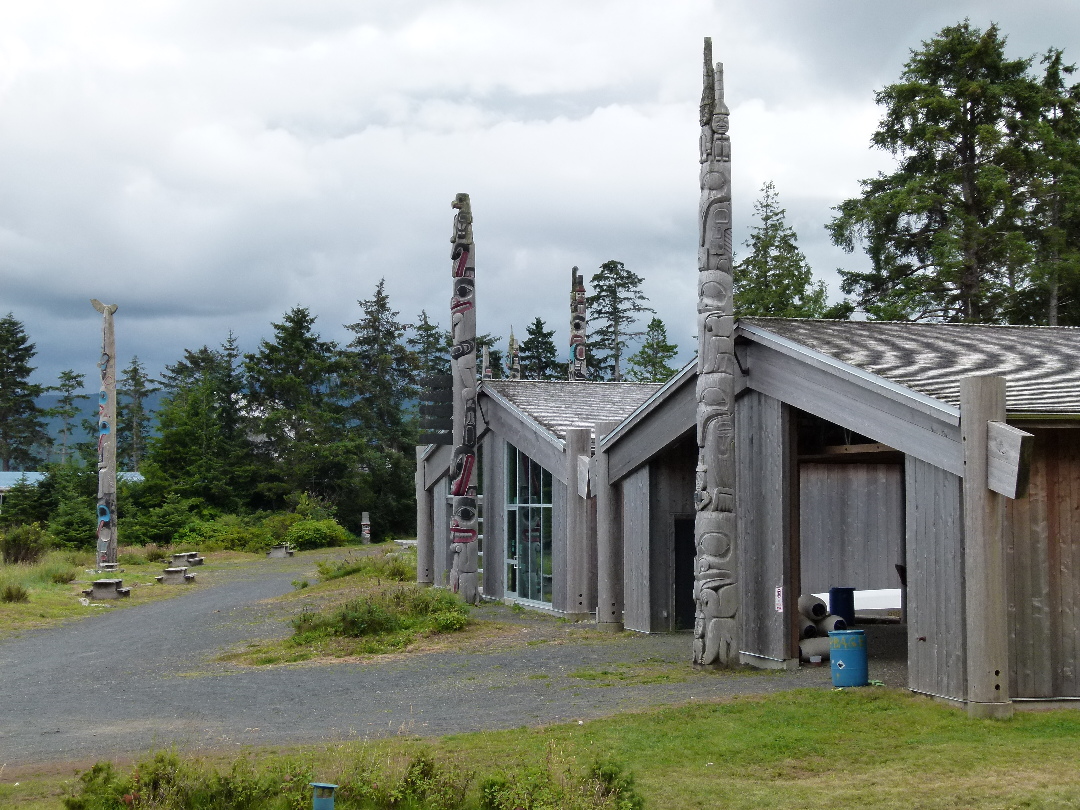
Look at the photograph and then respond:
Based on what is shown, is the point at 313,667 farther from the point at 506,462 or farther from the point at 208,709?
the point at 506,462

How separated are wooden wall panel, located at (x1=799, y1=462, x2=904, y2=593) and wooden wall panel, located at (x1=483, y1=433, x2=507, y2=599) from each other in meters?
6.93

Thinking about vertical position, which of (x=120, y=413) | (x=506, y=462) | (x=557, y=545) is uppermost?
(x=120, y=413)

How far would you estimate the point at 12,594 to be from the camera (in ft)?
80.6

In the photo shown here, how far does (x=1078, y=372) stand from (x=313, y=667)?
11308 millimetres

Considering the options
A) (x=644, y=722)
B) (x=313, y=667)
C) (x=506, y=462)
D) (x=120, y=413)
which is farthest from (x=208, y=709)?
(x=120, y=413)

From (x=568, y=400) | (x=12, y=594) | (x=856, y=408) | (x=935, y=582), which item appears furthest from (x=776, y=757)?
(x=12, y=594)

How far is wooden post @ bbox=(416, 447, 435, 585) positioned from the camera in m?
30.1

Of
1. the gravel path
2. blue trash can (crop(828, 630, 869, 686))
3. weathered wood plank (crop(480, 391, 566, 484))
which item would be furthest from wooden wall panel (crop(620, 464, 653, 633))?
blue trash can (crop(828, 630, 869, 686))

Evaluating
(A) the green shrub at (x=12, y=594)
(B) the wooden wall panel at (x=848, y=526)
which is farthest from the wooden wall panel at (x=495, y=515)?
(A) the green shrub at (x=12, y=594)

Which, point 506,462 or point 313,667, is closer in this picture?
point 313,667

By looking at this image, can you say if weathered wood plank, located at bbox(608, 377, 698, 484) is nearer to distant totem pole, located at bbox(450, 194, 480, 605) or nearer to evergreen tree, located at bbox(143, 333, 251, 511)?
distant totem pole, located at bbox(450, 194, 480, 605)

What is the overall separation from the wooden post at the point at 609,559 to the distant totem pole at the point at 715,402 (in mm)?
4740

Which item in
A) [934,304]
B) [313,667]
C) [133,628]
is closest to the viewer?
[313,667]

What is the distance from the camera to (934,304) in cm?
3716
